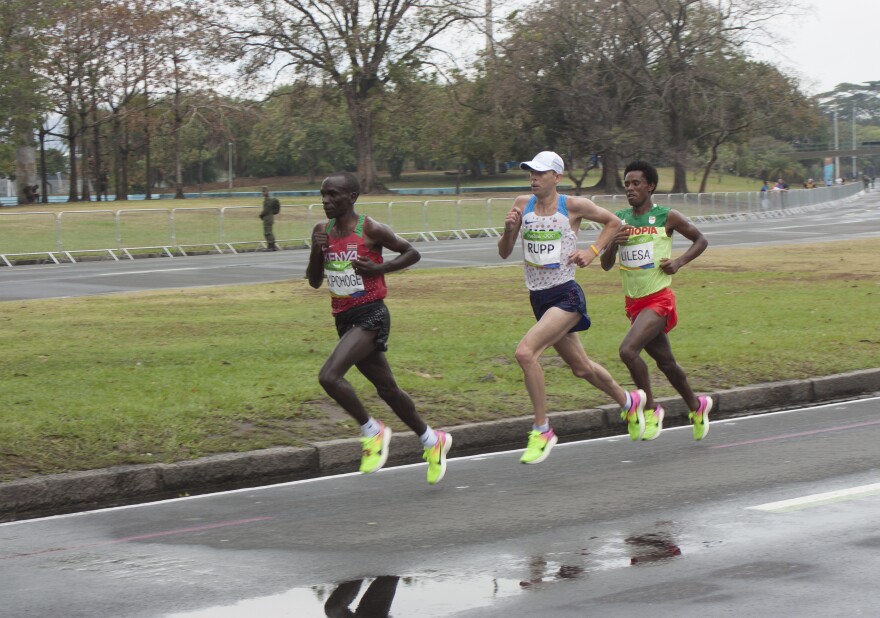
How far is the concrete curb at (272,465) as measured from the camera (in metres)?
7.39

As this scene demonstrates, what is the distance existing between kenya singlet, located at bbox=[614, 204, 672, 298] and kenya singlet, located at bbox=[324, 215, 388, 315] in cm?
197

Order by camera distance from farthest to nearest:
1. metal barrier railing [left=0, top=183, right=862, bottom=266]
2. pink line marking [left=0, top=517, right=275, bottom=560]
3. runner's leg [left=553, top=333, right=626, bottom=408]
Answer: metal barrier railing [left=0, top=183, right=862, bottom=266] < runner's leg [left=553, top=333, right=626, bottom=408] < pink line marking [left=0, top=517, right=275, bottom=560]

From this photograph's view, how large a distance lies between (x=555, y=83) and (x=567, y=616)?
207 ft

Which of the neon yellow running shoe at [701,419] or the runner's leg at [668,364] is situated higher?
the runner's leg at [668,364]

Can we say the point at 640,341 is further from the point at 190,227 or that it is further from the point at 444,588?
the point at 190,227

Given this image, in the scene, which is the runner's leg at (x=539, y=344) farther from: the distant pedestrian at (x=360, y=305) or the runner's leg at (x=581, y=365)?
the distant pedestrian at (x=360, y=305)

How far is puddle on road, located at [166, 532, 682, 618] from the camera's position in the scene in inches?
195

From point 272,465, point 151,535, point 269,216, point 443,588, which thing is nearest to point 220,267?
point 269,216

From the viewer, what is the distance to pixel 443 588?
207 inches

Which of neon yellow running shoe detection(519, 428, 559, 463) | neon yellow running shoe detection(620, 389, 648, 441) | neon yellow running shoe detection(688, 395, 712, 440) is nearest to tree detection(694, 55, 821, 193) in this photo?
neon yellow running shoe detection(688, 395, 712, 440)

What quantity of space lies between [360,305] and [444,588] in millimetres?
2640

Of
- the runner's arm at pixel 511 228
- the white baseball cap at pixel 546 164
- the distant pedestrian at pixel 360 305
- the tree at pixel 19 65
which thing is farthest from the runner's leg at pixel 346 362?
the tree at pixel 19 65

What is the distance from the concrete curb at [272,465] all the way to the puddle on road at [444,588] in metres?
2.61

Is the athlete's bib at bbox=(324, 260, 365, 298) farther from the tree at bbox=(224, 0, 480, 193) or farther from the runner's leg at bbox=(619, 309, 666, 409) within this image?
the tree at bbox=(224, 0, 480, 193)
